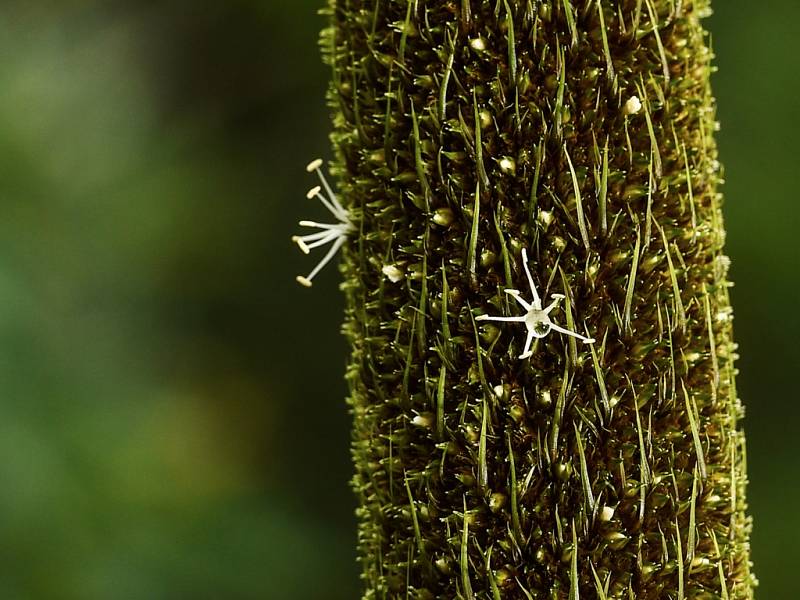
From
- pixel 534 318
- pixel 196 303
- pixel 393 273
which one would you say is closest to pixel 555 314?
pixel 534 318

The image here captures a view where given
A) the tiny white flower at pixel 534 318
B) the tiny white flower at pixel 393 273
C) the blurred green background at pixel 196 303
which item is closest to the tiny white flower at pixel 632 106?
the tiny white flower at pixel 534 318

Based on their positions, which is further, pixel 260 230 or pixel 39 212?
pixel 260 230

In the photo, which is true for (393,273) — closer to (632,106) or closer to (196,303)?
(632,106)

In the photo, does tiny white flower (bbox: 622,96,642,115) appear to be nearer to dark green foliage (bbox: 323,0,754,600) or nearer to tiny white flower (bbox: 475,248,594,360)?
dark green foliage (bbox: 323,0,754,600)

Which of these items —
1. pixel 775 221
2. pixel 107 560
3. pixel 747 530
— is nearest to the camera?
pixel 747 530

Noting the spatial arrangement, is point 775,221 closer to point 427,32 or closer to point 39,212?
point 39,212

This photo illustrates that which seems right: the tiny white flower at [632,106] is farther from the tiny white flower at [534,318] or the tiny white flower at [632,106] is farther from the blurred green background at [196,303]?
the blurred green background at [196,303]

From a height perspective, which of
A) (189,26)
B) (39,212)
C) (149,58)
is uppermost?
(189,26)

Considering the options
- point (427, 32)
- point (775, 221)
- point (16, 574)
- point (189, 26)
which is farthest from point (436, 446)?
point (189, 26)

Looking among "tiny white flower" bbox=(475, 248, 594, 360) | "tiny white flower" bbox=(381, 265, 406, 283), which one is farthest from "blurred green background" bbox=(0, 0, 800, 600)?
"tiny white flower" bbox=(475, 248, 594, 360)
